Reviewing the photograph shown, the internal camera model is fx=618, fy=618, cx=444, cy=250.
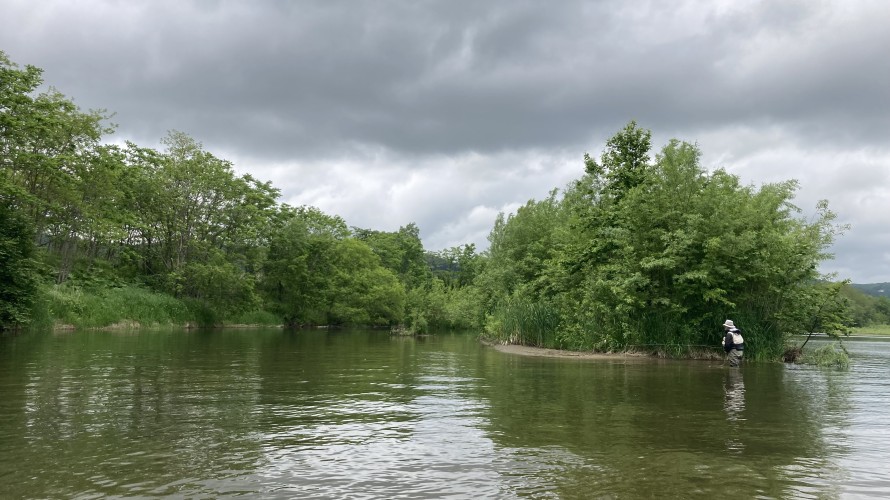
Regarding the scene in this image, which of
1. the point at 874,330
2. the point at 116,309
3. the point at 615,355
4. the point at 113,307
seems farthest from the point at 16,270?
→ the point at 874,330

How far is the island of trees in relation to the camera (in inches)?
1057

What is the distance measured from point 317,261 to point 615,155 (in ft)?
187

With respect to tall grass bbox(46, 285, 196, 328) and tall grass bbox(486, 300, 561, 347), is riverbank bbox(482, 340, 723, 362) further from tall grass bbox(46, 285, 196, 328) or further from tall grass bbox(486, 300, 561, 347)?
tall grass bbox(46, 285, 196, 328)

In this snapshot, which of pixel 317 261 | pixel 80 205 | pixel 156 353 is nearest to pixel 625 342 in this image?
pixel 156 353

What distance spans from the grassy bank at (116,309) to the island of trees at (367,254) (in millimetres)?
160

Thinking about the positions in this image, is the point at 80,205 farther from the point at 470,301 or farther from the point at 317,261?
the point at 317,261

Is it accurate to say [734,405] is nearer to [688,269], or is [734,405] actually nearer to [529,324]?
[688,269]

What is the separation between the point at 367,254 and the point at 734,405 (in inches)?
Answer: 3211

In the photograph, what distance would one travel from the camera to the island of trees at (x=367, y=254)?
2686cm

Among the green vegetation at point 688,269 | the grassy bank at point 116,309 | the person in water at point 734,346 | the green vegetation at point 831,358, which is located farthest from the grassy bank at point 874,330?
the grassy bank at point 116,309

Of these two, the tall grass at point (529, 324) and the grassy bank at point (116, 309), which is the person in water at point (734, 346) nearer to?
the tall grass at point (529, 324)

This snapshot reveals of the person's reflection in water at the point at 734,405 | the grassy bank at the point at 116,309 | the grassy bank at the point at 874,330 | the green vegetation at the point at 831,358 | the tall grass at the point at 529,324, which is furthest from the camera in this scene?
the grassy bank at the point at 874,330

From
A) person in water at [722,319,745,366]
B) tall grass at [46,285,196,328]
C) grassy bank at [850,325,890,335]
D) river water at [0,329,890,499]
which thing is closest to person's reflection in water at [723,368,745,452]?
river water at [0,329,890,499]

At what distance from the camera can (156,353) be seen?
80.4ft
